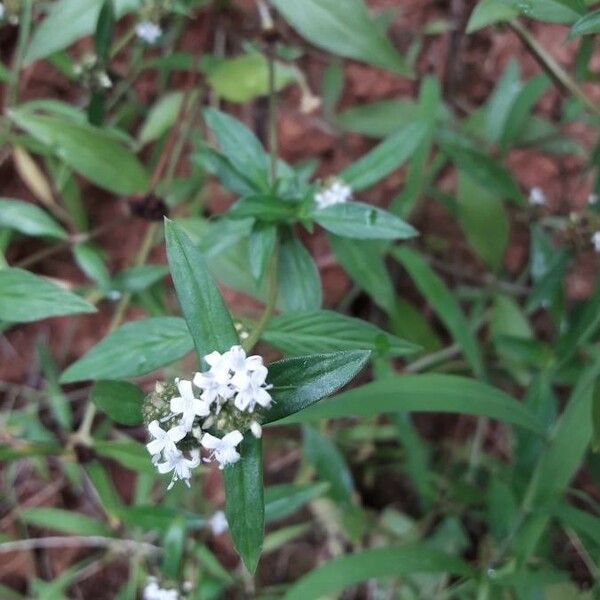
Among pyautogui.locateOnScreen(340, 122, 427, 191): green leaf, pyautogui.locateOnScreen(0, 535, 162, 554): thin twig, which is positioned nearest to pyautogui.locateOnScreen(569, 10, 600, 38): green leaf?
pyautogui.locateOnScreen(340, 122, 427, 191): green leaf

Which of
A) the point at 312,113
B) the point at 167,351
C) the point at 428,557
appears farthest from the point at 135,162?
the point at 428,557

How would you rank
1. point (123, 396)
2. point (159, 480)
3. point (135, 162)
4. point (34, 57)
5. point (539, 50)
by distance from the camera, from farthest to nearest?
point (159, 480), point (135, 162), point (34, 57), point (539, 50), point (123, 396)

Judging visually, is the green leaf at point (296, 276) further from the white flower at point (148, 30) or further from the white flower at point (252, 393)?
the white flower at point (148, 30)

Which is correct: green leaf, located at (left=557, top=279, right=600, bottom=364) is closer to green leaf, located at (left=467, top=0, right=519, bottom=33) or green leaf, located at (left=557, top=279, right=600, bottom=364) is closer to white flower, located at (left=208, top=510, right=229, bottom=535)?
green leaf, located at (left=467, top=0, right=519, bottom=33)

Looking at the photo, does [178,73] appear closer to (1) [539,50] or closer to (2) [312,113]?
(2) [312,113]

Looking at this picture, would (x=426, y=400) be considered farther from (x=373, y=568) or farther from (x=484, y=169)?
(x=484, y=169)

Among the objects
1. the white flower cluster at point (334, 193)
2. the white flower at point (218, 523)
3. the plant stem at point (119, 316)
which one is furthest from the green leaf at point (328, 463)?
the white flower cluster at point (334, 193)
